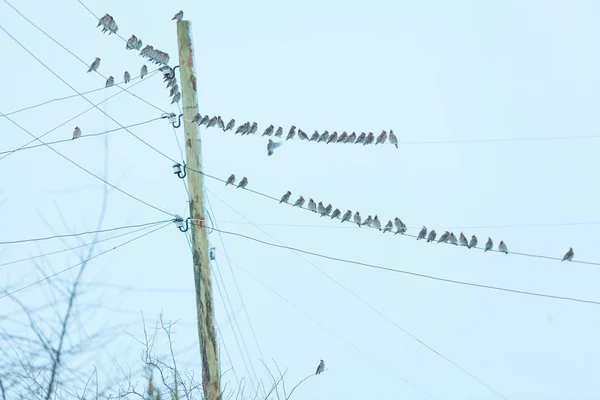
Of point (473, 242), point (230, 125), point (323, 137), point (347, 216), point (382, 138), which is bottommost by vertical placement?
point (347, 216)

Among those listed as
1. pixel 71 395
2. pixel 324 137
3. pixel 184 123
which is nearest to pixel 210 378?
pixel 71 395

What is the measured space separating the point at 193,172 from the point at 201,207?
426 millimetres

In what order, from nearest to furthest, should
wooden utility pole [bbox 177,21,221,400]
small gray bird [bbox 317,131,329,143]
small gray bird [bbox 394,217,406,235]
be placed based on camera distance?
wooden utility pole [bbox 177,21,221,400] < small gray bird [bbox 394,217,406,235] < small gray bird [bbox 317,131,329,143]

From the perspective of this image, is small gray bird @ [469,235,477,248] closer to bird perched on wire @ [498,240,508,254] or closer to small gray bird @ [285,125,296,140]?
bird perched on wire @ [498,240,508,254]

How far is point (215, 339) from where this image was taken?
15.1m

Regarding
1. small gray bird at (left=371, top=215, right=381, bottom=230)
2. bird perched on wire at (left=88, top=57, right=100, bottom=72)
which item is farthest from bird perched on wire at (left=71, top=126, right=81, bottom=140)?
small gray bird at (left=371, top=215, right=381, bottom=230)

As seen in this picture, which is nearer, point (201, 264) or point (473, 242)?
point (201, 264)

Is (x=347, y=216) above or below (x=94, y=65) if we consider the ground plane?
below

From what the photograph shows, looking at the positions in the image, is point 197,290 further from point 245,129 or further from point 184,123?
point 245,129

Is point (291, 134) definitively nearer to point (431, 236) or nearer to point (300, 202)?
point (300, 202)

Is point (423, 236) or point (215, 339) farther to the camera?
point (423, 236)

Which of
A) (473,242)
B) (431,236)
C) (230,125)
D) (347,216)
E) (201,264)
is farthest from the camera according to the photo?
(347,216)

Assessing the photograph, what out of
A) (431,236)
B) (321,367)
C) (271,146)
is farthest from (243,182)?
(321,367)

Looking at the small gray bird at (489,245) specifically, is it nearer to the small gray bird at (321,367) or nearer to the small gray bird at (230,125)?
the small gray bird at (321,367)
